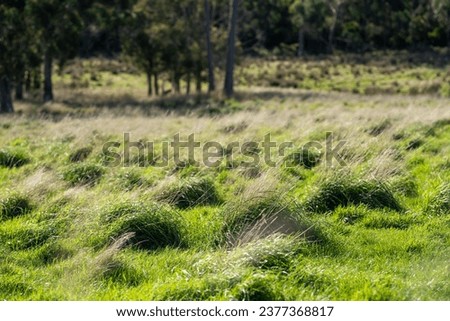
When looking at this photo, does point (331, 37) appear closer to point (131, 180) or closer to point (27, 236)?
point (131, 180)

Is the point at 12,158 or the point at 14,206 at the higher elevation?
the point at 14,206

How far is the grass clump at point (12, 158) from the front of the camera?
31.5 feet

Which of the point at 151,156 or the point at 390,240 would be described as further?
the point at 151,156

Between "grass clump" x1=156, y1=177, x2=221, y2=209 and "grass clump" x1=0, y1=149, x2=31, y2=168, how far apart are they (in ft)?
12.2

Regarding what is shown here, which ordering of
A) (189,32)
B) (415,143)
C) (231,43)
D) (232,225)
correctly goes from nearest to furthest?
1. (232,225)
2. (415,143)
3. (231,43)
4. (189,32)

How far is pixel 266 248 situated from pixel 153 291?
3.51 feet

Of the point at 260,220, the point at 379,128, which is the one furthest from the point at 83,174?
the point at 379,128

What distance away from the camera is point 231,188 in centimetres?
770

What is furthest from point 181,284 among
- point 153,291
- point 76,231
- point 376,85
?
point 376,85

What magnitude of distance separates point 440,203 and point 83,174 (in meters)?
4.94

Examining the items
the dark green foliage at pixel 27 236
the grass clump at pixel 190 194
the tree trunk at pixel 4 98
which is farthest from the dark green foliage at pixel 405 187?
the tree trunk at pixel 4 98

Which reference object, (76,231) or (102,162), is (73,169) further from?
(76,231)

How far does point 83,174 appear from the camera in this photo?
27.1 feet

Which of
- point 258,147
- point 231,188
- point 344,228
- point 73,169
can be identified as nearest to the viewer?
point 344,228
